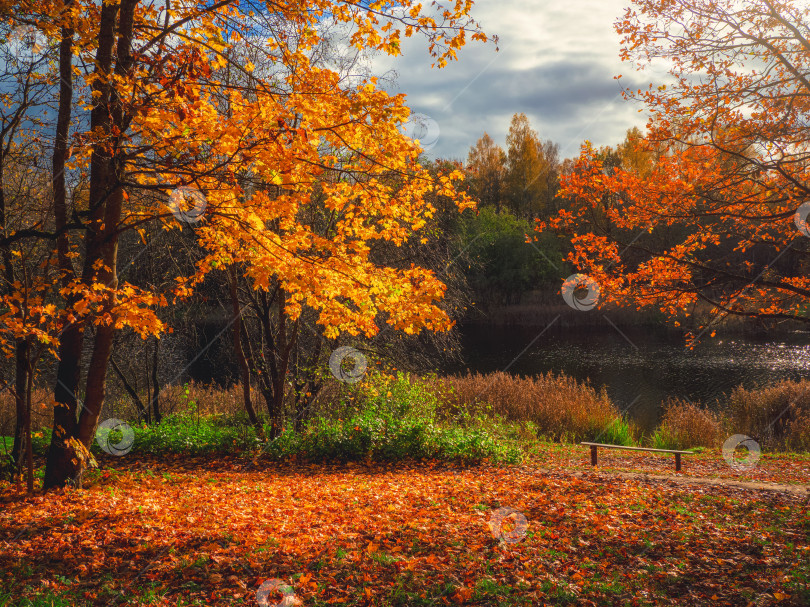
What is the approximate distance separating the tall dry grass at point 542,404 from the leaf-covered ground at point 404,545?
17.0 feet

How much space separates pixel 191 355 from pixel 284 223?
1012 centimetres

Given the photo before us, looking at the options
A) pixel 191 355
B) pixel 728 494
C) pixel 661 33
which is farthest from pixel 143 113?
pixel 191 355

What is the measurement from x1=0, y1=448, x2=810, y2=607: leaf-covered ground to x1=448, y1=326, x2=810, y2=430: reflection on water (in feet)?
30.6

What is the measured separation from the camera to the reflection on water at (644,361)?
18.2 metres

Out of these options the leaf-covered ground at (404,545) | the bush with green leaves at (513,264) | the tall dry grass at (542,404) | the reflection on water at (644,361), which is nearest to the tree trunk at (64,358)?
the leaf-covered ground at (404,545)

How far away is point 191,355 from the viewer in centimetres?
1531

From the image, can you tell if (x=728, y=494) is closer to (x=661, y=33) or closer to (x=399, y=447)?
(x=399, y=447)

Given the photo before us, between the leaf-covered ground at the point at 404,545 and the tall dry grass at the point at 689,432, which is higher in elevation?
the leaf-covered ground at the point at 404,545

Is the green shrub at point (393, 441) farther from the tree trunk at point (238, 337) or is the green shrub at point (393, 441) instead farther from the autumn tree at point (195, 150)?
the autumn tree at point (195, 150)

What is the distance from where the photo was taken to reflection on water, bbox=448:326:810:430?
18.2 meters

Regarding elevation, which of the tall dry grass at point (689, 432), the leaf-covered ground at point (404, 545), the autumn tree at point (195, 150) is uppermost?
the autumn tree at point (195, 150)

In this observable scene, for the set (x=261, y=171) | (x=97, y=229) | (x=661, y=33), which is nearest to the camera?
(x=261, y=171)

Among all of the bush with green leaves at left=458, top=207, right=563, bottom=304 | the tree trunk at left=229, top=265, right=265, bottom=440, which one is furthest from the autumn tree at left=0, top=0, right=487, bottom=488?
the bush with green leaves at left=458, top=207, right=563, bottom=304

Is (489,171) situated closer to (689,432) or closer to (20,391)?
(689,432)
